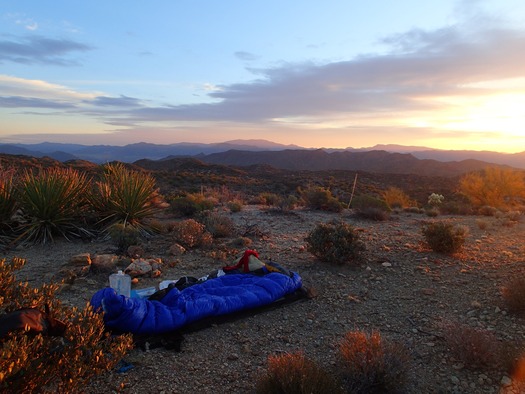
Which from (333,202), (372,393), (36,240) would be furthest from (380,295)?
(333,202)

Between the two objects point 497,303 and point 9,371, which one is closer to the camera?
point 9,371

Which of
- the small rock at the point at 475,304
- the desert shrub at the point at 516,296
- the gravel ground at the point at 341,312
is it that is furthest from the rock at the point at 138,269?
the desert shrub at the point at 516,296

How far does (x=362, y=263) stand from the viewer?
6461 millimetres

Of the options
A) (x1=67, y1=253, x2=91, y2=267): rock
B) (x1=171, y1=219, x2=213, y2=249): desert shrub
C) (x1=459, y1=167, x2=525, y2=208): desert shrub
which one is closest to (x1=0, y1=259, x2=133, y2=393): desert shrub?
(x1=67, y1=253, x2=91, y2=267): rock

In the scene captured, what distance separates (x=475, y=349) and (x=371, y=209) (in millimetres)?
7775

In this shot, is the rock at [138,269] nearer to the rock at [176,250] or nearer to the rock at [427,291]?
the rock at [176,250]

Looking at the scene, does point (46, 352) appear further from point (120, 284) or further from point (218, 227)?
point (218, 227)

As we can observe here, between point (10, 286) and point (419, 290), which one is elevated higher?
point (10, 286)

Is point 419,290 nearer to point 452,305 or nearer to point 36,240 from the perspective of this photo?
point 452,305

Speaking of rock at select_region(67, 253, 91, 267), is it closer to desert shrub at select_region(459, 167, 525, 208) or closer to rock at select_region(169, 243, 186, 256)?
rock at select_region(169, 243, 186, 256)

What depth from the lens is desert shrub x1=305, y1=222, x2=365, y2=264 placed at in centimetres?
630

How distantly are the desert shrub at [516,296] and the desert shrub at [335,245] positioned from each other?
2.18 meters

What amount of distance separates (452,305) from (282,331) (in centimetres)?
219

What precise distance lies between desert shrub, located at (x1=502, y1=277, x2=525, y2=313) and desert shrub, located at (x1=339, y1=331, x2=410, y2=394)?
1922mm
